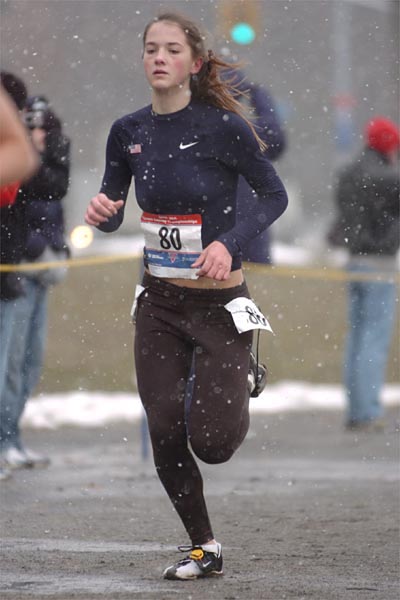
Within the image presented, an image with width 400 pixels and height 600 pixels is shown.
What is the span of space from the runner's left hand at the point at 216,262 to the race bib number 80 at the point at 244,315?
0.26m

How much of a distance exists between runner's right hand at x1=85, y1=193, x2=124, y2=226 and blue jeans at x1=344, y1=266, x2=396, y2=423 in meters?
5.75

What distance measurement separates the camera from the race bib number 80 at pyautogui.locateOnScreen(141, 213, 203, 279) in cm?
580

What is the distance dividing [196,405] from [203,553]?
58 centimetres

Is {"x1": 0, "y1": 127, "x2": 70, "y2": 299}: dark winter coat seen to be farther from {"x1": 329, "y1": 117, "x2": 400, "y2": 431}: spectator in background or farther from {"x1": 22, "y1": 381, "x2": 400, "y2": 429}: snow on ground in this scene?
{"x1": 329, "y1": 117, "x2": 400, "y2": 431}: spectator in background


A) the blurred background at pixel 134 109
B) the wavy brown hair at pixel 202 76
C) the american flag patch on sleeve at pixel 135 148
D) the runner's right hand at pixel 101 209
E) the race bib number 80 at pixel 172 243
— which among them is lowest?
the blurred background at pixel 134 109

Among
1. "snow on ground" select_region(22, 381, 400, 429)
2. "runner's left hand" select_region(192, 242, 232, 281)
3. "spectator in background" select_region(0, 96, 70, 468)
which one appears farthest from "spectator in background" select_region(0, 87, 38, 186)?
"snow on ground" select_region(22, 381, 400, 429)

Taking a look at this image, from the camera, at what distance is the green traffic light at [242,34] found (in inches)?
460

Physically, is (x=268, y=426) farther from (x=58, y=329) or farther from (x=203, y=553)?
(x=58, y=329)

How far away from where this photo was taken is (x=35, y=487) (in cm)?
826

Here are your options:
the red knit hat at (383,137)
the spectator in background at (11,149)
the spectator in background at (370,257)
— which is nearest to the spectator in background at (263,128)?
the spectator in background at (370,257)

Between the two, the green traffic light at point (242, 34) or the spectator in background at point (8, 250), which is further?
the green traffic light at point (242, 34)

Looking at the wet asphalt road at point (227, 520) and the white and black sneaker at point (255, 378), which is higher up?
the white and black sneaker at point (255, 378)

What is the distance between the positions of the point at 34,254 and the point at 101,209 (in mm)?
3117

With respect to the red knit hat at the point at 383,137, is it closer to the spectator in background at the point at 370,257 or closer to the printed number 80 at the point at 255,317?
the spectator in background at the point at 370,257
